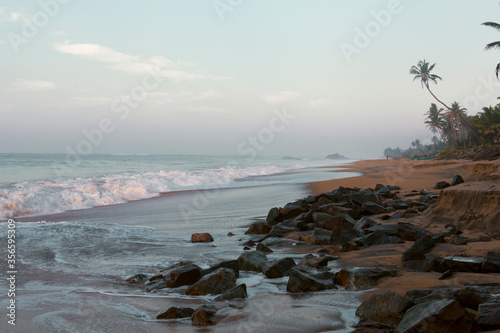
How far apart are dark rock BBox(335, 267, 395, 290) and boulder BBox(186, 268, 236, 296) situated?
4.05 ft

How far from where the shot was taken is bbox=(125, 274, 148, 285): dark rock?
189 inches

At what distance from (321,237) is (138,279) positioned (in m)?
3.29

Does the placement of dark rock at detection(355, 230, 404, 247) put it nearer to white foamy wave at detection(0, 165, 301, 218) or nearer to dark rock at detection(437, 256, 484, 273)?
dark rock at detection(437, 256, 484, 273)

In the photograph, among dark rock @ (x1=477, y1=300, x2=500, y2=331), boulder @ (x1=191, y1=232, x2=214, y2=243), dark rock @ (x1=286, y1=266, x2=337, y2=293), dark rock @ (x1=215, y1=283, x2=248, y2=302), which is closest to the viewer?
dark rock @ (x1=477, y1=300, x2=500, y2=331)

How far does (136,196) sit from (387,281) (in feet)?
53.3

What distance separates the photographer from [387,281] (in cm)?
408

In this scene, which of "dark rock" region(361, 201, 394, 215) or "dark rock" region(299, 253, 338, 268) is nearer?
"dark rock" region(299, 253, 338, 268)

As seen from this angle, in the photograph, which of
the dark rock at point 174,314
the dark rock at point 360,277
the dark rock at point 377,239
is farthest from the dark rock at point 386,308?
the dark rock at point 377,239

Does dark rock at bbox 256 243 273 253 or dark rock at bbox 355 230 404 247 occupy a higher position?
dark rock at bbox 355 230 404 247

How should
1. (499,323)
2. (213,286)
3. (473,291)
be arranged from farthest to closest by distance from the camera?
1. (213,286)
2. (473,291)
3. (499,323)

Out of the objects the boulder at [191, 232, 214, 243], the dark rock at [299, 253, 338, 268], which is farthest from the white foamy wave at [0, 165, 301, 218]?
the dark rock at [299, 253, 338, 268]

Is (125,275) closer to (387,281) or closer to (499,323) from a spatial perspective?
(387,281)

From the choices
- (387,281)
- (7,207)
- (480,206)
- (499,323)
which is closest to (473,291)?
(499,323)

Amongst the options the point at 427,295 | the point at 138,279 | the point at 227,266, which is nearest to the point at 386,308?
the point at 427,295
